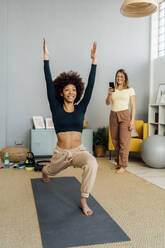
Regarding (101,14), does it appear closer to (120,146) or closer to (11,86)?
(11,86)

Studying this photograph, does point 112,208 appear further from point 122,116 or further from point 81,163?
point 122,116

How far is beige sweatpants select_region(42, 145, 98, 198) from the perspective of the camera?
212cm

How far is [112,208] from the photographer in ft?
7.47

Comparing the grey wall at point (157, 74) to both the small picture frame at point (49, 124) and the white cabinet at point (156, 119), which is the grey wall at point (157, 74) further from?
the small picture frame at point (49, 124)

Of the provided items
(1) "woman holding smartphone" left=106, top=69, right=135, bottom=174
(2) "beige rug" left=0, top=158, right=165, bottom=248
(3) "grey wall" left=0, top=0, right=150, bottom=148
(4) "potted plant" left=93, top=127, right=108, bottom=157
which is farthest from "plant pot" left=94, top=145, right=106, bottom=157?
(2) "beige rug" left=0, top=158, right=165, bottom=248

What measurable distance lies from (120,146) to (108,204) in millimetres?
1545

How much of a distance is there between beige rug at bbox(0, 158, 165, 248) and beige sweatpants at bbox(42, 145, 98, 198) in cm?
33

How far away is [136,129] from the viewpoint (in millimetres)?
4777

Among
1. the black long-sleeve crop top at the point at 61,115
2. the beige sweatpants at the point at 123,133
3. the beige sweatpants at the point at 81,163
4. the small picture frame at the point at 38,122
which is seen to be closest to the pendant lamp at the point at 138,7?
the black long-sleeve crop top at the point at 61,115

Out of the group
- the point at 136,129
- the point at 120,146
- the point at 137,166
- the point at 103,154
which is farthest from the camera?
the point at 103,154

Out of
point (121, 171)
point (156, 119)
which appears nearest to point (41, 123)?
point (121, 171)

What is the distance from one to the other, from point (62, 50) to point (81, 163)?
3.41m

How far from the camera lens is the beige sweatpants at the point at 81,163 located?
83.6 inches

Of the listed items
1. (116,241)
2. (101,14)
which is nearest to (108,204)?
(116,241)
